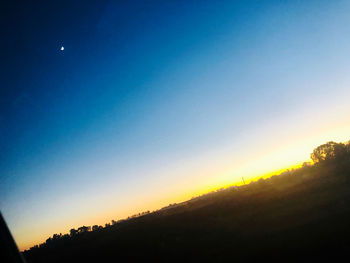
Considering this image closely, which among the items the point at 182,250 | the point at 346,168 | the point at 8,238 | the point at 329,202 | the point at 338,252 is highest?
the point at 8,238

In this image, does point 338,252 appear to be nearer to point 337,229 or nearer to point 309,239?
point 309,239

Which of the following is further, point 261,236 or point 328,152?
point 328,152

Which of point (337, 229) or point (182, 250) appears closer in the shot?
point (337, 229)

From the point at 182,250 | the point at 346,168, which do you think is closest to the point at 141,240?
the point at 182,250

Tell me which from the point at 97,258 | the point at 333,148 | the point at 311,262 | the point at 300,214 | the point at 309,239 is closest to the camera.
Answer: the point at 311,262

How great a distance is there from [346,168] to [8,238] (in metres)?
59.5

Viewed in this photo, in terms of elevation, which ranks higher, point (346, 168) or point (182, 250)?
point (182, 250)

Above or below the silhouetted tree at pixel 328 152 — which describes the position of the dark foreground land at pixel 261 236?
above

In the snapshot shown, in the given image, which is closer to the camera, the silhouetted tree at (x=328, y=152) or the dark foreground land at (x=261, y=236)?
the dark foreground land at (x=261, y=236)

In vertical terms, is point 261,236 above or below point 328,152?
above

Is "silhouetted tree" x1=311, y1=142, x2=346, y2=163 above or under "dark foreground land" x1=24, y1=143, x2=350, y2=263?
under

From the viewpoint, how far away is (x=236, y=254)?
16.2 meters

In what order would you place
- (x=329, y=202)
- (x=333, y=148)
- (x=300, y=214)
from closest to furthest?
1. (x=300, y=214)
2. (x=329, y=202)
3. (x=333, y=148)

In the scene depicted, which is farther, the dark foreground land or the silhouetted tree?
the silhouetted tree
